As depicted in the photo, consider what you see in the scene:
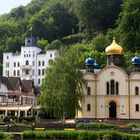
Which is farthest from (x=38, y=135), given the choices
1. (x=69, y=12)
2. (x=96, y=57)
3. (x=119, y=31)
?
(x=69, y=12)

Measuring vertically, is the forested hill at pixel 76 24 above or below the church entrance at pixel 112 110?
above

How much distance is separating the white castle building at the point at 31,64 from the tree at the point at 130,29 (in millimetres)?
22205

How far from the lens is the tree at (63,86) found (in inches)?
2630

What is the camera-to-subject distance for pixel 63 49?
7194cm

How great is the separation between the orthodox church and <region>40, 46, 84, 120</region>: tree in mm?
4152

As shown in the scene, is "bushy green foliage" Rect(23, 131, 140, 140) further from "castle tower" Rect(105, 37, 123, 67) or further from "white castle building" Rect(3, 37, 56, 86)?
"white castle building" Rect(3, 37, 56, 86)

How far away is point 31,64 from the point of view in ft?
395

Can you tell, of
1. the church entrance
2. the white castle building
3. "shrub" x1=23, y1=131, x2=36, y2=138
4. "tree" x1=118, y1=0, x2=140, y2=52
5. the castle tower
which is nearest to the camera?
"shrub" x1=23, y1=131, x2=36, y2=138

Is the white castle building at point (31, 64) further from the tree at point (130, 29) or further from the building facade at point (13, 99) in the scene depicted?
the building facade at point (13, 99)

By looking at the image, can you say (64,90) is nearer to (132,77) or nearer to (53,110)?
(53,110)

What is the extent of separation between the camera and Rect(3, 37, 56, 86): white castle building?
120 m

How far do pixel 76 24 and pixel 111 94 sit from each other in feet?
245

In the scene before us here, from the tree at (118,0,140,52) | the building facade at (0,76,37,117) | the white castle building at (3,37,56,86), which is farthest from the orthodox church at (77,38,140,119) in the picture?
the white castle building at (3,37,56,86)

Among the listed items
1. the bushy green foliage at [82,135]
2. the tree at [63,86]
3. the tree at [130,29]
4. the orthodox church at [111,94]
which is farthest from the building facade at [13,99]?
the bushy green foliage at [82,135]
